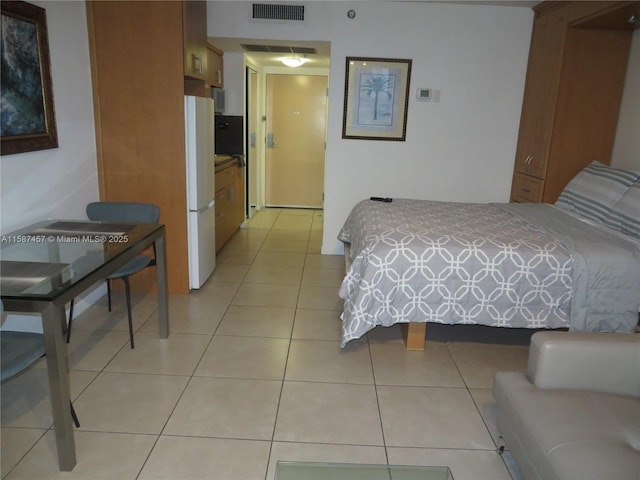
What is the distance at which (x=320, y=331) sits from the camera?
10.6 ft

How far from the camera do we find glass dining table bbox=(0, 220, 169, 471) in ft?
5.65

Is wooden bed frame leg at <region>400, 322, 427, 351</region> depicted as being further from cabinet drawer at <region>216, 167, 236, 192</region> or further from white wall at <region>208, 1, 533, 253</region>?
cabinet drawer at <region>216, 167, 236, 192</region>

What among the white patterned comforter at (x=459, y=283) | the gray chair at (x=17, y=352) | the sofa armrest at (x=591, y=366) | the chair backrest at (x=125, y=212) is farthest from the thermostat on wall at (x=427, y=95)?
the gray chair at (x=17, y=352)

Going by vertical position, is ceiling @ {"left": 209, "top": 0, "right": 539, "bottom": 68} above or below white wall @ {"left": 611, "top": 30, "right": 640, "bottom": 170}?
above

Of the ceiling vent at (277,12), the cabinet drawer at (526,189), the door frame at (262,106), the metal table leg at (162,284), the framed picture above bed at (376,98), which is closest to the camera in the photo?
the metal table leg at (162,284)

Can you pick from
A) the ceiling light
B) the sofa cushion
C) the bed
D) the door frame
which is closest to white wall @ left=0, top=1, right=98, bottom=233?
the bed

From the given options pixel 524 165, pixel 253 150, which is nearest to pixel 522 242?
pixel 524 165

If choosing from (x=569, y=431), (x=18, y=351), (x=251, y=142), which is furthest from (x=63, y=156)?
(x=251, y=142)

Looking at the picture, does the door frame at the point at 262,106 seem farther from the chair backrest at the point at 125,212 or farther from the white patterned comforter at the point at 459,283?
the white patterned comforter at the point at 459,283

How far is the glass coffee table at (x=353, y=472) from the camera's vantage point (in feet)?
5.39

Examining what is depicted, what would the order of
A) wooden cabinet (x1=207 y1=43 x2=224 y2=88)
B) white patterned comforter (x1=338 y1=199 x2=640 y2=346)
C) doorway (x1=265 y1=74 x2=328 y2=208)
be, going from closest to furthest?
white patterned comforter (x1=338 y1=199 x2=640 y2=346) → wooden cabinet (x1=207 y1=43 x2=224 y2=88) → doorway (x1=265 y1=74 x2=328 y2=208)

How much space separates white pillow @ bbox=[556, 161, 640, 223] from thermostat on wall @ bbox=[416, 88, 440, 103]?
1505mm

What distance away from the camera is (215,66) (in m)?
5.09

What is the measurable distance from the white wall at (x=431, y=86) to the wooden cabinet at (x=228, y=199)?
1.07m
